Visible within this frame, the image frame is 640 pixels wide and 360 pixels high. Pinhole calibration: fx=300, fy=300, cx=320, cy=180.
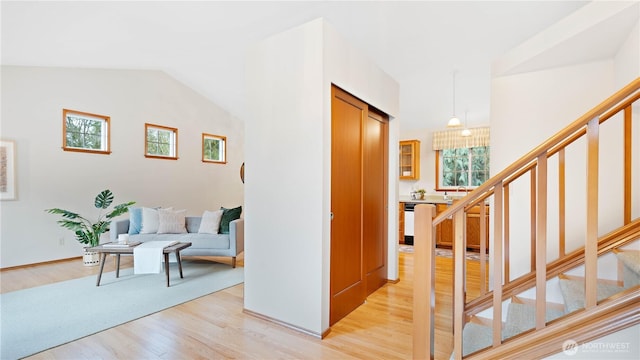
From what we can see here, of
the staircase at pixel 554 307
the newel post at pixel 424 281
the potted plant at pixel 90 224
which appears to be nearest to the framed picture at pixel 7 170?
the potted plant at pixel 90 224

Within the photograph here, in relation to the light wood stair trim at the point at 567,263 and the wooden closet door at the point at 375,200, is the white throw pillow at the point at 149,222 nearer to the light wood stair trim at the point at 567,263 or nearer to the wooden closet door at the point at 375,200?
the wooden closet door at the point at 375,200

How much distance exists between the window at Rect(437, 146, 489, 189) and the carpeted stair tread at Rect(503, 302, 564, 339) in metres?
→ 4.36

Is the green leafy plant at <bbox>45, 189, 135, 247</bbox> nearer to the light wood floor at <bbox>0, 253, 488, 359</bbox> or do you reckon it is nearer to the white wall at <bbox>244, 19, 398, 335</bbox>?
the light wood floor at <bbox>0, 253, 488, 359</bbox>

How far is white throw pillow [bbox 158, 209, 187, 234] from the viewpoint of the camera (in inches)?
181

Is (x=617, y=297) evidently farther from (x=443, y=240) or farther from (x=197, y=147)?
(x=197, y=147)

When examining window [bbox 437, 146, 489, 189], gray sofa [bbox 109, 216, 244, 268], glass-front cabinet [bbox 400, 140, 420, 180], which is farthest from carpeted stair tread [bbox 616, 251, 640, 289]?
glass-front cabinet [bbox 400, 140, 420, 180]

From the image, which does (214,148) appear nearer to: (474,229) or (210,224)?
(210,224)

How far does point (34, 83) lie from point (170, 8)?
2.72 m

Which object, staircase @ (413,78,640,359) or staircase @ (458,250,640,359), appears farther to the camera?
staircase @ (458,250,640,359)

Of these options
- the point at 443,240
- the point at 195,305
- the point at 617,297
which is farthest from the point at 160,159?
the point at 617,297

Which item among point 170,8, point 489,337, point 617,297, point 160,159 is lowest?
point 489,337

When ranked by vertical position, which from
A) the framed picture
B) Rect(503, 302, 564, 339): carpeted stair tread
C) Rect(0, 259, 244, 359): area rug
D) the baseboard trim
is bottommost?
Rect(0, 259, 244, 359): area rug

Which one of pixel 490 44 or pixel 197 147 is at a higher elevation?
pixel 490 44

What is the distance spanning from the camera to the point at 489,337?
191cm
